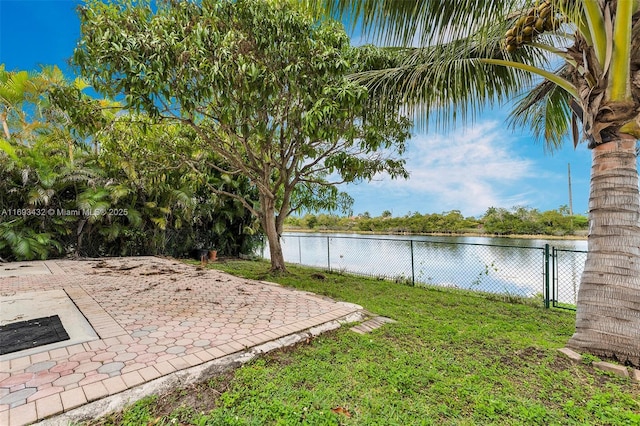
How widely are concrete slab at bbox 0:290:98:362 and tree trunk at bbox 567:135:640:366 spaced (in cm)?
445

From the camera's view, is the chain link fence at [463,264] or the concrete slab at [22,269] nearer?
the chain link fence at [463,264]

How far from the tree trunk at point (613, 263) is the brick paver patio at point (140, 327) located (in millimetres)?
2366

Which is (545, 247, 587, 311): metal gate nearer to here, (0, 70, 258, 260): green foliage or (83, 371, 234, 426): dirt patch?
(83, 371, 234, 426): dirt patch

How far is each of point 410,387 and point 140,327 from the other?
2.71 m

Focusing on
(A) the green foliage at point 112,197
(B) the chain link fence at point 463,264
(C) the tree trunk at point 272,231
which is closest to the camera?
(B) the chain link fence at point 463,264

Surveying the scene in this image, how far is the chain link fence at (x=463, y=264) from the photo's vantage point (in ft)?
15.5

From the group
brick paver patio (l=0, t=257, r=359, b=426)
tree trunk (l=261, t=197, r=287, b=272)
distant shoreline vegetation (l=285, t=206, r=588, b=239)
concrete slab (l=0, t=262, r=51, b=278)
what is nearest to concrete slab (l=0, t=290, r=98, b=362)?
brick paver patio (l=0, t=257, r=359, b=426)

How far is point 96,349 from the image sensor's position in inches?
101

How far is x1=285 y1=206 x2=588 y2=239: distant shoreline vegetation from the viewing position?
13898 mm

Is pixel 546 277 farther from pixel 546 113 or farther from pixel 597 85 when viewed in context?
pixel 597 85

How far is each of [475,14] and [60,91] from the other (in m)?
4.91

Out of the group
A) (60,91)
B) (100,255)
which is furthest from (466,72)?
(100,255)

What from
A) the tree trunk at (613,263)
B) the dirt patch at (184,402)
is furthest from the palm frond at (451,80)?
the dirt patch at (184,402)

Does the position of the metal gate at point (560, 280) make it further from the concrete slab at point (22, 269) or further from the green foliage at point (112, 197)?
the concrete slab at point (22, 269)
